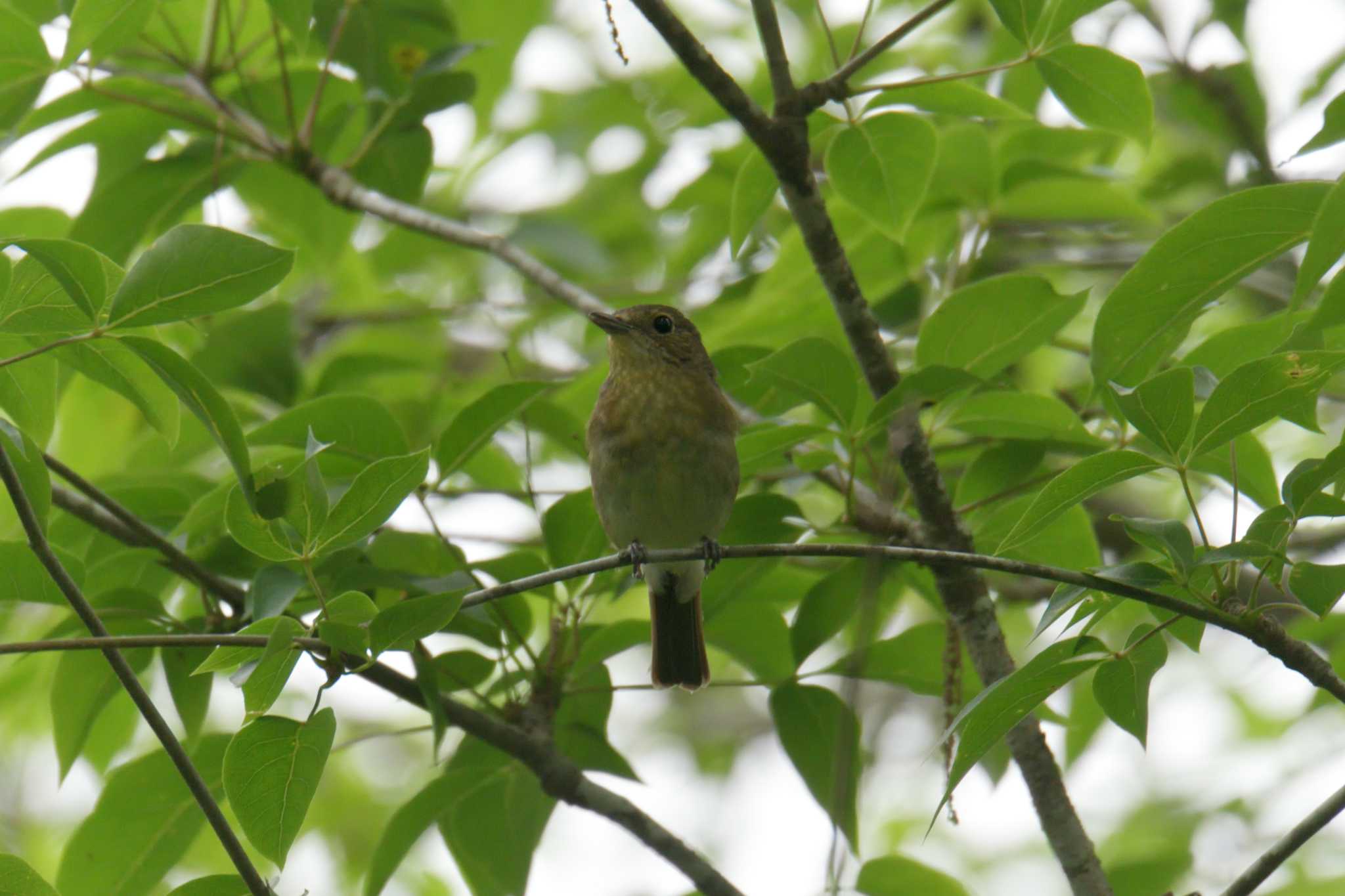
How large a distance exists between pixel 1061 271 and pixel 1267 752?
2.96 m

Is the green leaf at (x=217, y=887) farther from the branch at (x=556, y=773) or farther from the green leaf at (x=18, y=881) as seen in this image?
the branch at (x=556, y=773)

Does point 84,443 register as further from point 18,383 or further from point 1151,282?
point 1151,282

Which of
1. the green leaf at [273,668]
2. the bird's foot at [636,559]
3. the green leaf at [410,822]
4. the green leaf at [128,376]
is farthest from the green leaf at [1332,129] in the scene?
the green leaf at [410,822]

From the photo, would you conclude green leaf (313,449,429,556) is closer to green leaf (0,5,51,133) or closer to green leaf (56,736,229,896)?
green leaf (56,736,229,896)

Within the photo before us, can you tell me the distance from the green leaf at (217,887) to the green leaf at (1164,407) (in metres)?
1.99

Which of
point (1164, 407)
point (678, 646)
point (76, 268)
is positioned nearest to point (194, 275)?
point (76, 268)

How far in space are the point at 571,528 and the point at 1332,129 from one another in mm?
2073

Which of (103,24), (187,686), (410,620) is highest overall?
(103,24)

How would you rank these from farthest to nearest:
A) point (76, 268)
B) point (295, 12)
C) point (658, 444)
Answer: point (658, 444)
point (295, 12)
point (76, 268)

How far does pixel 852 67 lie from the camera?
3242 millimetres

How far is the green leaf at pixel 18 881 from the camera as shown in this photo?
2.69m

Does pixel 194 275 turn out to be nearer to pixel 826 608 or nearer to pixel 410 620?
pixel 410 620

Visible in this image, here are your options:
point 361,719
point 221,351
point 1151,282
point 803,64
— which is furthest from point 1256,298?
point 361,719

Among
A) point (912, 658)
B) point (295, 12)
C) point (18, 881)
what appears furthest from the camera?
point (912, 658)
